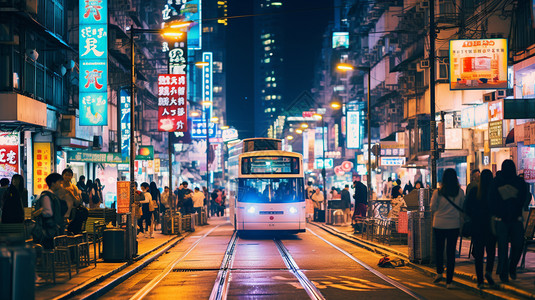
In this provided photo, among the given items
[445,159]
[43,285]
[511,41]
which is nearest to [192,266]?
[43,285]

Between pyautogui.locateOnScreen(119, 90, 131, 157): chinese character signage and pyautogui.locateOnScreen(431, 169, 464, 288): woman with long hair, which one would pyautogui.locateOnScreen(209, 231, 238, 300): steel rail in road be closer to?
pyautogui.locateOnScreen(431, 169, 464, 288): woman with long hair

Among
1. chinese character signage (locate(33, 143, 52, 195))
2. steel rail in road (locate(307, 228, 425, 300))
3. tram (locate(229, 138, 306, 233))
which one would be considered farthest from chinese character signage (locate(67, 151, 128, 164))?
steel rail in road (locate(307, 228, 425, 300))

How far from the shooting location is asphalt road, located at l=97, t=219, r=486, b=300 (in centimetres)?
1284

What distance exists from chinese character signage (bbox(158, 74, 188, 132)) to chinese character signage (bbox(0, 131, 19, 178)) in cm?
786

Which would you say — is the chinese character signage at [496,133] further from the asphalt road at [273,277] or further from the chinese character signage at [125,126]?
the chinese character signage at [125,126]

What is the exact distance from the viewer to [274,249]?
23.8 metres

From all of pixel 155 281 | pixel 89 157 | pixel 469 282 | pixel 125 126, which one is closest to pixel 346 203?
pixel 89 157

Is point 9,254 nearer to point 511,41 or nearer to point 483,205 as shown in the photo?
point 483,205

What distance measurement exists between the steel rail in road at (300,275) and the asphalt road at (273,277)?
9 centimetres

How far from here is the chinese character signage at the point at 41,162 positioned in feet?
100

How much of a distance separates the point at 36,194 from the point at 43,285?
17.4 metres

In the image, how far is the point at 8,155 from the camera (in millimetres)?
26938

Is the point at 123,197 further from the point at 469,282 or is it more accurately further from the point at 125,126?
the point at 125,126

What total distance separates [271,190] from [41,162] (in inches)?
396
